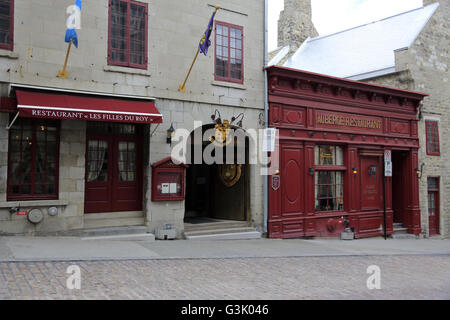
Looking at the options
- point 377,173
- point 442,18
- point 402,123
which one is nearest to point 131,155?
point 377,173

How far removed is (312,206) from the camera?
14398 mm

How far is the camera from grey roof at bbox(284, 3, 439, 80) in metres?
19.9

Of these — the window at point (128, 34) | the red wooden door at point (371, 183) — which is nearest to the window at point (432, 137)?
the red wooden door at point (371, 183)

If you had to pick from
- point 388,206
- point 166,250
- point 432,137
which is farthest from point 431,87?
point 166,250

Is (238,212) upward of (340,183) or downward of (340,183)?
downward

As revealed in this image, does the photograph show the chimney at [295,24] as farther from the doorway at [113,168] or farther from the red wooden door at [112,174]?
the red wooden door at [112,174]

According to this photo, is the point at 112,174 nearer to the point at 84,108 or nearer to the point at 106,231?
the point at 106,231

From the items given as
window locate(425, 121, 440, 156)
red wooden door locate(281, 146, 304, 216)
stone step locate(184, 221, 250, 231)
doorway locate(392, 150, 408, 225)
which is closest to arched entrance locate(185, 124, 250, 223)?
stone step locate(184, 221, 250, 231)

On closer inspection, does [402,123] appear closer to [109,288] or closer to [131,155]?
[131,155]

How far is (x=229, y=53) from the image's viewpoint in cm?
1266

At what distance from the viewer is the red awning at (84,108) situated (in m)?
8.90

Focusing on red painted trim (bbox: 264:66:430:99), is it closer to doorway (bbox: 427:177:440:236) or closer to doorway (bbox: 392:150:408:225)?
doorway (bbox: 392:150:408:225)

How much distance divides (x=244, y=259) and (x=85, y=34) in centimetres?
658

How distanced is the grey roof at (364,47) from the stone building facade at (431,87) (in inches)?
15.2
